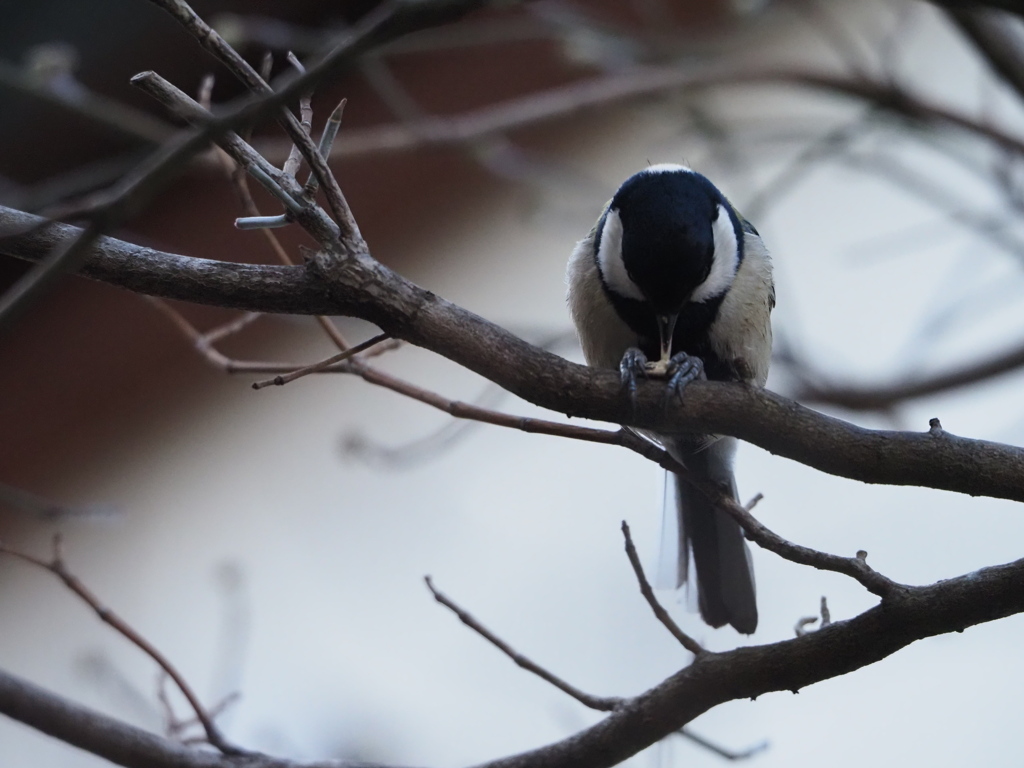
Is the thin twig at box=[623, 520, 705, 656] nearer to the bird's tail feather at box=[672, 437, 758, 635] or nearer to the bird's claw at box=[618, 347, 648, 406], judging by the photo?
the bird's claw at box=[618, 347, 648, 406]

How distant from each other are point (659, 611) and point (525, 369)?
28 centimetres

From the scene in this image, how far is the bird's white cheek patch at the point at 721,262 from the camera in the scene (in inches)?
55.0

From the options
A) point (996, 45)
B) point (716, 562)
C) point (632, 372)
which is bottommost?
point (632, 372)

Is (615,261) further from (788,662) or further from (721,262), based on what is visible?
(788,662)

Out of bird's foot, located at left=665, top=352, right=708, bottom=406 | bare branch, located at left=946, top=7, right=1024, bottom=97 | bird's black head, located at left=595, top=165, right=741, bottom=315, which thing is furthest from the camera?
bare branch, located at left=946, top=7, right=1024, bottom=97

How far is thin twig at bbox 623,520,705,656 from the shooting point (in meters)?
0.94

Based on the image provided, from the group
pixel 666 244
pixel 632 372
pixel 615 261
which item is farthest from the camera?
pixel 615 261

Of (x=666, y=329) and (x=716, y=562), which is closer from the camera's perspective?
(x=666, y=329)

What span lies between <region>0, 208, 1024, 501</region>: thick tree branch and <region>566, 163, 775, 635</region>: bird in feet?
0.94

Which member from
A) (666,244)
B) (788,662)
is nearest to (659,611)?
(788,662)

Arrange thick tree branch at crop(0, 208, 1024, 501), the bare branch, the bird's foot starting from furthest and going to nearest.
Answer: the bare branch
the bird's foot
thick tree branch at crop(0, 208, 1024, 501)

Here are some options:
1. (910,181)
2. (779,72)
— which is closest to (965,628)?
(910,181)

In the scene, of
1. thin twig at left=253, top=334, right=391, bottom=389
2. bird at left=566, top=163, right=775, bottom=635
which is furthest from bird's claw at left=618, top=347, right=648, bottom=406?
thin twig at left=253, top=334, right=391, bottom=389

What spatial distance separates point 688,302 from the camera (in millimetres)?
1396
